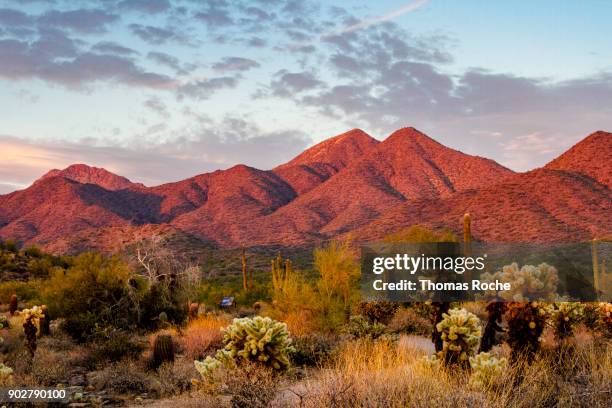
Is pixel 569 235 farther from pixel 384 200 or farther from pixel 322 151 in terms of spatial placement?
pixel 322 151

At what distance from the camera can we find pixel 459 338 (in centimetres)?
828

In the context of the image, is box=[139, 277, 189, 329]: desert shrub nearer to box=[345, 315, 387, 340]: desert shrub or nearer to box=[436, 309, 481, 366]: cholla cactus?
box=[345, 315, 387, 340]: desert shrub

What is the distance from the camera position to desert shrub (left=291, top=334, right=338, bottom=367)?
1156 centimetres

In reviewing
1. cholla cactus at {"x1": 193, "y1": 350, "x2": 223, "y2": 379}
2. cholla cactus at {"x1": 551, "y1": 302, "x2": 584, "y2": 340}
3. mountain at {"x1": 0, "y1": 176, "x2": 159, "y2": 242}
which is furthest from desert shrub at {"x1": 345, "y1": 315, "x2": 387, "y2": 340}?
mountain at {"x1": 0, "y1": 176, "x2": 159, "y2": 242}

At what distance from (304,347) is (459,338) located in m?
4.69

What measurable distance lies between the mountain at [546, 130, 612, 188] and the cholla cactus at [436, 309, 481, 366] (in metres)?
55.4

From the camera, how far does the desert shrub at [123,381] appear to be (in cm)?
1021

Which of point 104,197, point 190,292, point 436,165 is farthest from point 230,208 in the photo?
point 190,292

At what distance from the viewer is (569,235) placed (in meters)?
47.0

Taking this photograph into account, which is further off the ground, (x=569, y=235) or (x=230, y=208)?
(x=230, y=208)

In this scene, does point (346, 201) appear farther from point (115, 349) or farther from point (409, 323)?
point (115, 349)

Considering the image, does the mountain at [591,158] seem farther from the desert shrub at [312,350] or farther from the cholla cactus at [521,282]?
the cholla cactus at [521,282]

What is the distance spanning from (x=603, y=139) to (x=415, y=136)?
1392 inches

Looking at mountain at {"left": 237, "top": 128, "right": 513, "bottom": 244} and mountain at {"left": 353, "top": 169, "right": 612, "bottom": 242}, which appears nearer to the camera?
mountain at {"left": 353, "top": 169, "right": 612, "bottom": 242}
